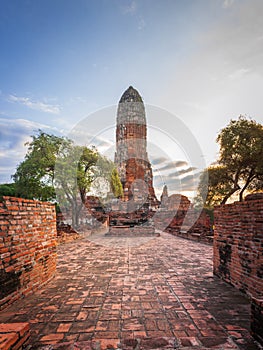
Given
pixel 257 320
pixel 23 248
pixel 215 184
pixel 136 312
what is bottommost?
pixel 136 312

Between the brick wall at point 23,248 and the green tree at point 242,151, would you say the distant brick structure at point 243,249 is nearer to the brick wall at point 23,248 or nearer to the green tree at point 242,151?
the brick wall at point 23,248

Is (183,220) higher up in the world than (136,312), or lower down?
higher up

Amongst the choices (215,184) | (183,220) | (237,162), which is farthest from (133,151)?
(237,162)

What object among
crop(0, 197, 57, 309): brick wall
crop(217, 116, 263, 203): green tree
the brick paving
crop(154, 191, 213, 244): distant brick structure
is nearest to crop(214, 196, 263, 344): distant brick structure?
the brick paving

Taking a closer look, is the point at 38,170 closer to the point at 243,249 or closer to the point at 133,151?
the point at 243,249

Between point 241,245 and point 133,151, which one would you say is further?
point 133,151

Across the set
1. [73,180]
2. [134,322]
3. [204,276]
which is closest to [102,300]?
[134,322]

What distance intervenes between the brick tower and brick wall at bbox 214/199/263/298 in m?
15.4

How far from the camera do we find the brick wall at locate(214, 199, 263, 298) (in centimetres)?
313

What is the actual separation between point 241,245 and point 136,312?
83.5 inches

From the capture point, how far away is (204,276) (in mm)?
4535

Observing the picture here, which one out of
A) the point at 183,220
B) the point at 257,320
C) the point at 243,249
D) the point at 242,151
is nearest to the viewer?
the point at 257,320

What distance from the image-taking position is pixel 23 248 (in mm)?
3525

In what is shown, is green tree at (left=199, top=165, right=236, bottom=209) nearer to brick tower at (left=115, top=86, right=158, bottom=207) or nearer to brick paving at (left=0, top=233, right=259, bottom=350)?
brick tower at (left=115, top=86, right=158, bottom=207)
